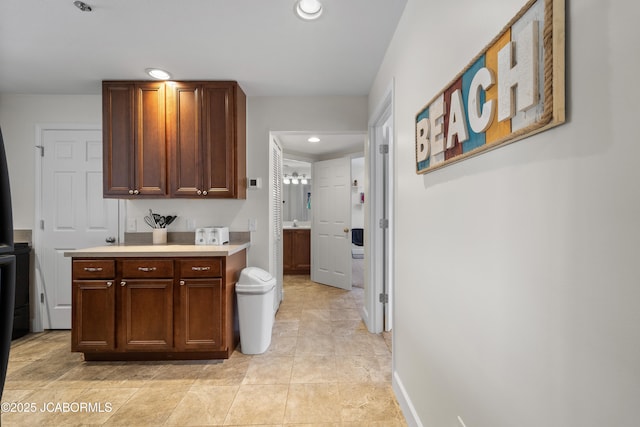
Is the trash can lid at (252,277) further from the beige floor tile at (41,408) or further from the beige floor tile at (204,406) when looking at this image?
the beige floor tile at (41,408)

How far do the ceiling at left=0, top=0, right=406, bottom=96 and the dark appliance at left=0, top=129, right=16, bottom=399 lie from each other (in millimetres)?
1707

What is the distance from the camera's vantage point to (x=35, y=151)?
3.08 metres

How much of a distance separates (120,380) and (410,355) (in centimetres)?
205

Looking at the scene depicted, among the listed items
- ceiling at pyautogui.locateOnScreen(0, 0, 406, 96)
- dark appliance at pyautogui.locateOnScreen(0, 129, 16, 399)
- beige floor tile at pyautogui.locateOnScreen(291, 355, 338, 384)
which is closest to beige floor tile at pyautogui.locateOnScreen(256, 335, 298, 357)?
beige floor tile at pyautogui.locateOnScreen(291, 355, 338, 384)

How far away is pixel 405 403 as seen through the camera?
1.75 m

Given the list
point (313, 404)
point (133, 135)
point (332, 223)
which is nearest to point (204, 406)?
point (313, 404)

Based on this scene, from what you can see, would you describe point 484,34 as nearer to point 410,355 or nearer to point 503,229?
point 503,229

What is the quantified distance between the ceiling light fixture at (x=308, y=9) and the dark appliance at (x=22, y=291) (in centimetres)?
333

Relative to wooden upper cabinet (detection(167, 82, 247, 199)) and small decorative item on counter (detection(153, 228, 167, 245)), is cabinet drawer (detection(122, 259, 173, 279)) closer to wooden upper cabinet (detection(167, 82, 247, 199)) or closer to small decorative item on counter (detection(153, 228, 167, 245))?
small decorative item on counter (detection(153, 228, 167, 245))

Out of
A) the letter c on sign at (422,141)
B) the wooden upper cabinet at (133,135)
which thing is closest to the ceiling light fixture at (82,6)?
the wooden upper cabinet at (133,135)

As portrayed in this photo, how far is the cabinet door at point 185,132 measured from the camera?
9.00 ft

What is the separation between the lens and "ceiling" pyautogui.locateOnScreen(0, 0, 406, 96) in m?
1.82

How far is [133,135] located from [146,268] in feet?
4.03

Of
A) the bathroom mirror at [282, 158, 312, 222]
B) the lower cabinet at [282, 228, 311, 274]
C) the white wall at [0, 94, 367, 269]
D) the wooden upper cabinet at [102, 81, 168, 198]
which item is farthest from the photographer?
the bathroom mirror at [282, 158, 312, 222]
